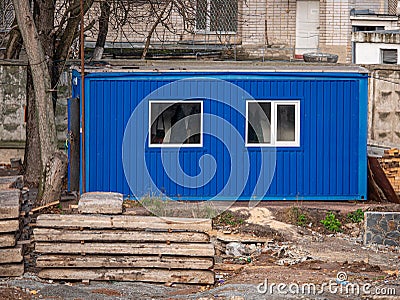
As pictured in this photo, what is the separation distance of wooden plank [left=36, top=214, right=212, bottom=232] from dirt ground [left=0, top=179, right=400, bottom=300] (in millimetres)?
749

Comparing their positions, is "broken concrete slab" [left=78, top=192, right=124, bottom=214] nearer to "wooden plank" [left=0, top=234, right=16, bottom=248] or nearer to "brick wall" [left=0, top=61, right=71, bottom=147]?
"wooden plank" [left=0, top=234, right=16, bottom=248]

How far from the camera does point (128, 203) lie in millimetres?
16328

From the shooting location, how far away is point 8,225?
38.6ft

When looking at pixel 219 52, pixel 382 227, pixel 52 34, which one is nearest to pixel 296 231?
pixel 382 227

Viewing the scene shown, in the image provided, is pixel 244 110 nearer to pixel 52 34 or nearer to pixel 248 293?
pixel 52 34

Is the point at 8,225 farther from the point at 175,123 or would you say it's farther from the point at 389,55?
the point at 389,55

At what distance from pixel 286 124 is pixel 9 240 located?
6984mm

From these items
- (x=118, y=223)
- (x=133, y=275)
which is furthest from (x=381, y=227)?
(x=118, y=223)

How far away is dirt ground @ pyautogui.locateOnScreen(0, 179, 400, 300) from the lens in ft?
36.1

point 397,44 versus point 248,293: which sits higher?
point 397,44

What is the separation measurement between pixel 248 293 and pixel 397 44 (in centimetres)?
1651

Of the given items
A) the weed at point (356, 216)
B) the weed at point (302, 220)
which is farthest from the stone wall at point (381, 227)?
the weed at point (302, 220)

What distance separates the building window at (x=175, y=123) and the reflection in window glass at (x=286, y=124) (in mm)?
1521

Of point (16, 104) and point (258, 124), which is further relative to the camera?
point (16, 104)
